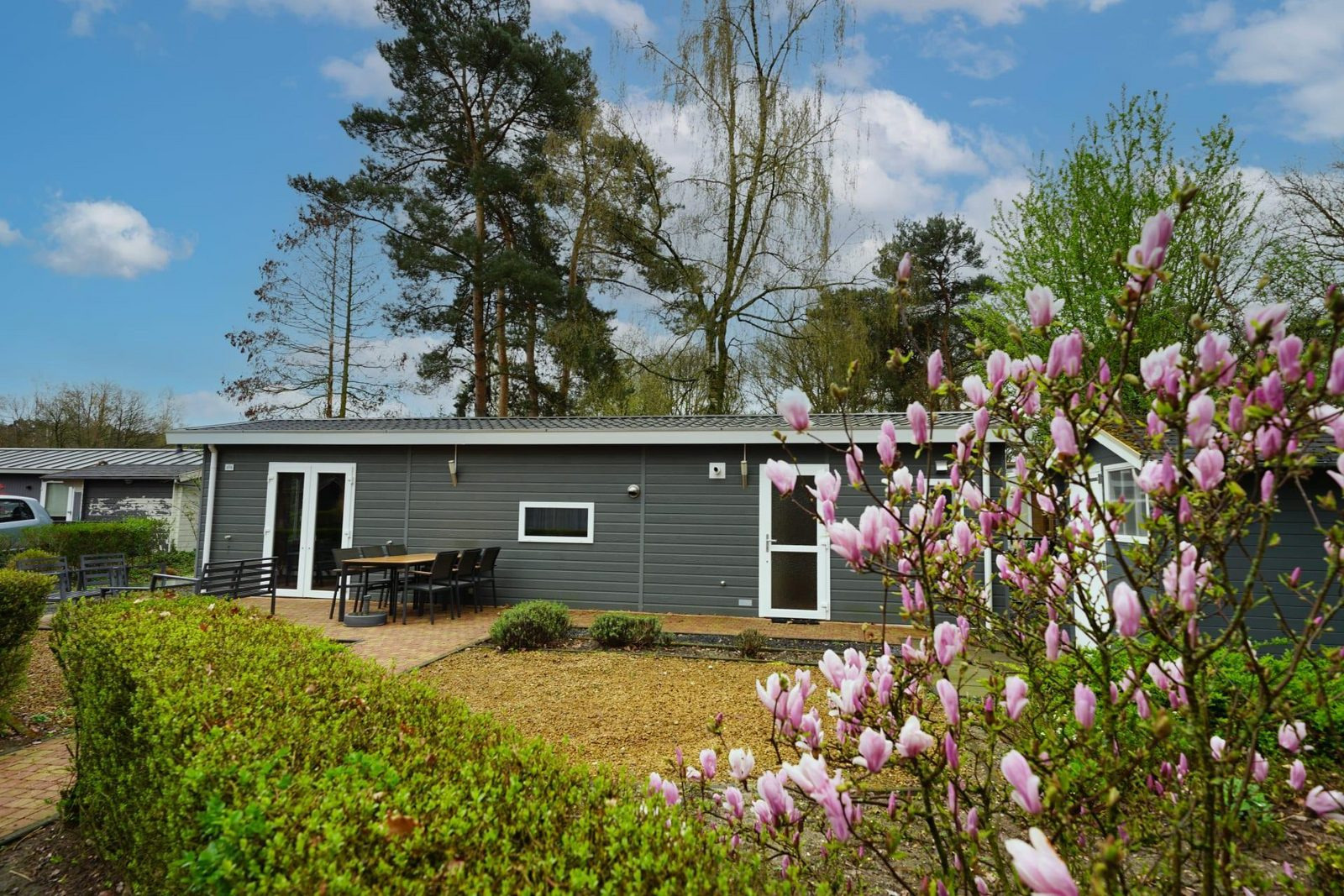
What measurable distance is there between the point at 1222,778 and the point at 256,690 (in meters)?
2.82

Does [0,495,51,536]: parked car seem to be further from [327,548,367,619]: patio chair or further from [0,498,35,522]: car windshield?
[327,548,367,619]: patio chair

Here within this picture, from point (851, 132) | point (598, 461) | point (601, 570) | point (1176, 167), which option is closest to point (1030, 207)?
point (1176, 167)

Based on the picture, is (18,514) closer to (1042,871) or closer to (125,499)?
(125,499)

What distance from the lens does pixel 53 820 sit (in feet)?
11.6

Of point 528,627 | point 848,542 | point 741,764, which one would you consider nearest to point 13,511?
point 528,627

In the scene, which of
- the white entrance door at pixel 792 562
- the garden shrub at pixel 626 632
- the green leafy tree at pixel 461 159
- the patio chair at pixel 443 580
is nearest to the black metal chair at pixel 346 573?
the patio chair at pixel 443 580

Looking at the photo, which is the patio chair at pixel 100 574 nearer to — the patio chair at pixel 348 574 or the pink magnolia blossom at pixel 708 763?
the patio chair at pixel 348 574

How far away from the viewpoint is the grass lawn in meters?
4.56

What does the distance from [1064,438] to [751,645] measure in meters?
6.51

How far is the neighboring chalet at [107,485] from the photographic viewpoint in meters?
19.3

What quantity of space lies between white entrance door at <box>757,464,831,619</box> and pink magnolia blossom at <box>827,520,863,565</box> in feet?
28.2

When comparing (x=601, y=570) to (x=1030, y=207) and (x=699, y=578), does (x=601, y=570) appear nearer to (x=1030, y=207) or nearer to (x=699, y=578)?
(x=699, y=578)

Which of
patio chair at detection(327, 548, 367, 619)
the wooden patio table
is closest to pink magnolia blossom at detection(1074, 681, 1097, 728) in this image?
the wooden patio table

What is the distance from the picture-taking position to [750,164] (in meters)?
14.5
